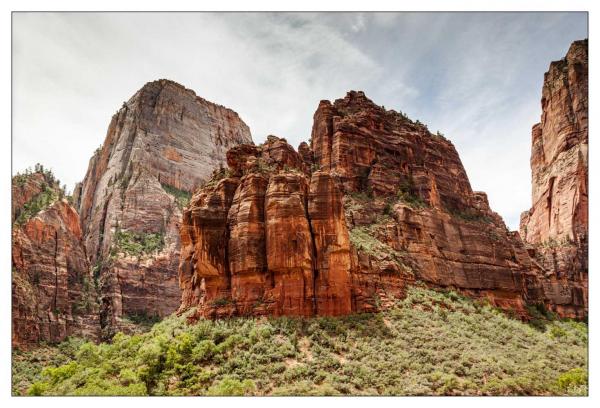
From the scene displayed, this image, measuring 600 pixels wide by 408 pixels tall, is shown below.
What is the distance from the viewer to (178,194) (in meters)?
119

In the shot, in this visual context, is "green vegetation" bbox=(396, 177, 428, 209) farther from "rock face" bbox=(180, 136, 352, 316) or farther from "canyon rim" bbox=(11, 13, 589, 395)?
"rock face" bbox=(180, 136, 352, 316)

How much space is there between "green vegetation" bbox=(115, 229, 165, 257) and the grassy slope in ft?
214

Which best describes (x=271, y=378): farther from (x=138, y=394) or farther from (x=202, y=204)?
(x=202, y=204)

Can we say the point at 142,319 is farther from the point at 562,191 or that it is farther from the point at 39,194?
the point at 562,191

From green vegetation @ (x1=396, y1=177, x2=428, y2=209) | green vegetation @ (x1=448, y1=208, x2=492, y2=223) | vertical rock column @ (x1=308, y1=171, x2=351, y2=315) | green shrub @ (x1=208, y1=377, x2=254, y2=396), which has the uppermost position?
green vegetation @ (x1=396, y1=177, x2=428, y2=209)

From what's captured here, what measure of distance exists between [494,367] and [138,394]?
2162 cm

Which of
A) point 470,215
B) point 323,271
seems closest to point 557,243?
point 470,215

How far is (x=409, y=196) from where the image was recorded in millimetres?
52438

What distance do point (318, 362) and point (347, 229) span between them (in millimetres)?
12669

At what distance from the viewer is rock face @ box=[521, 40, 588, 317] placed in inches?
2616

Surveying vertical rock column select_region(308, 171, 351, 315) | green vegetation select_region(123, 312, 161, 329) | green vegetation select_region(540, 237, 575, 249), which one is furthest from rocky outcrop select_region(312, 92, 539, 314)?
green vegetation select_region(123, 312, 161, 329)

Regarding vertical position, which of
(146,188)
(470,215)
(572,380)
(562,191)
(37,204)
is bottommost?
(572,380)

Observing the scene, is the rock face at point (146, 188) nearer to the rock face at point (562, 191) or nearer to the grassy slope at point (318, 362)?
the grassy slope at point (318, 362)
